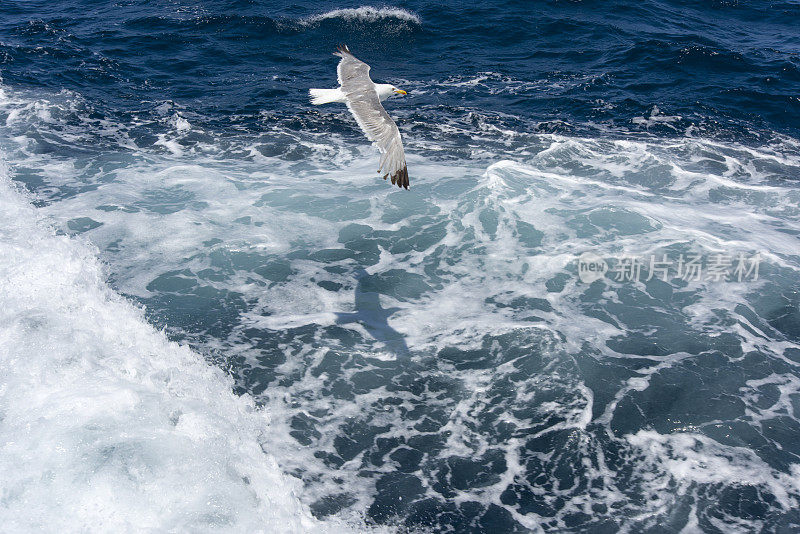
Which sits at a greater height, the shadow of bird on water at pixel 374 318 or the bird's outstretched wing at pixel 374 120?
the bird's outstretched wing at pixel 374 120

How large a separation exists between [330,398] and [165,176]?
772 centimetres

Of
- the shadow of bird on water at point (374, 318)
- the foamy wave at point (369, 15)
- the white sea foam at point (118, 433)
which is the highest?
the foamy wave at point (369, 15)

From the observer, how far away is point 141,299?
8.91m

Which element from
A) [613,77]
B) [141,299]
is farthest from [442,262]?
[613,77]

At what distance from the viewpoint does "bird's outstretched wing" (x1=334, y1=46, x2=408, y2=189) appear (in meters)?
8.20

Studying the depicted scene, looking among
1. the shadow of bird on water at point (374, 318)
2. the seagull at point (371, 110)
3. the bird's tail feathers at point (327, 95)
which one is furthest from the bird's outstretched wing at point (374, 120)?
the shadow of bird on water at point (374, 318)

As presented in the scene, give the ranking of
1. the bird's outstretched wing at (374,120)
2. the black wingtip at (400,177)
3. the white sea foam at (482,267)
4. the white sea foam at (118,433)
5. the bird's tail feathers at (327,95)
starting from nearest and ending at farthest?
the white sea foam at (118,433) → the white sea foam at (482,267) → the black wingtip at (400,177) → the bird's outstretched wing at (374,120) → the bird's tail feathers at (327,95)

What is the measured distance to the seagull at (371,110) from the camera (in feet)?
27.0

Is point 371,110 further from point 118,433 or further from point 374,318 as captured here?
point 118,433

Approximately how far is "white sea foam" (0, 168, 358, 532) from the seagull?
336 centimetres

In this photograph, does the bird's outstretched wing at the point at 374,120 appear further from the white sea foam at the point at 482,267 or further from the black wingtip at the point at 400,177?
the white sea foam at the point at 482,267

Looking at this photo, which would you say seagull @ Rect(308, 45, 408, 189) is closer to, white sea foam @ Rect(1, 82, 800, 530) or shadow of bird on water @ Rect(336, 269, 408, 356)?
shadow of bird on water @ Rect(336, 269, 408, 356)

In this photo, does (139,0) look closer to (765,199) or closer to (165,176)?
(165,176)

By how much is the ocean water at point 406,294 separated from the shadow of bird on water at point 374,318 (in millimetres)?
56
